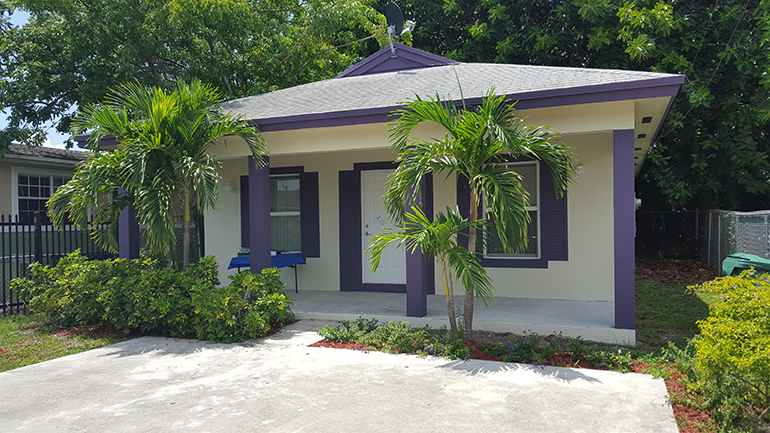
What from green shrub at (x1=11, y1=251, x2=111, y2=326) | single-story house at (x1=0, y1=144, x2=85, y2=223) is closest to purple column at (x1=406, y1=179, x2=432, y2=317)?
green shrub at (x1=11, y1=251, x2=111, y2=326)

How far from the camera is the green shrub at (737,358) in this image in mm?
3539

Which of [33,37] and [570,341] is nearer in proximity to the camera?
[570,341]

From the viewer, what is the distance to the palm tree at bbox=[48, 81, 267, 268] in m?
6.68

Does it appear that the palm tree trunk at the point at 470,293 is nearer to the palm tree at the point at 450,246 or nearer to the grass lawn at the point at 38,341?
the palm tree at the point at 450,246

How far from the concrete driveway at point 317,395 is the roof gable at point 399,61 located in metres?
6.20

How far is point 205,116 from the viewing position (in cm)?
715

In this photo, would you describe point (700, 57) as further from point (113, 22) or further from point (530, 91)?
point (113, 22)

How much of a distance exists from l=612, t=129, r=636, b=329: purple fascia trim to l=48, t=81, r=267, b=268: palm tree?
464cm

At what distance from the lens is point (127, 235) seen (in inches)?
341

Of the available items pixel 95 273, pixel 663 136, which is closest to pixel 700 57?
pixel 663 136

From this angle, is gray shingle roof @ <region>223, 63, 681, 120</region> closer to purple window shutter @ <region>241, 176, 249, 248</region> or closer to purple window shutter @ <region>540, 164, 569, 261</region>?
purple window shutter @ <region>241, 176, 249, 248</region>

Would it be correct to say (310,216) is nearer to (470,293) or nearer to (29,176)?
(470,293)

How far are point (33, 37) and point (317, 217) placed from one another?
9.91 metres

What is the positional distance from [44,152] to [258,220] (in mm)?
11017
